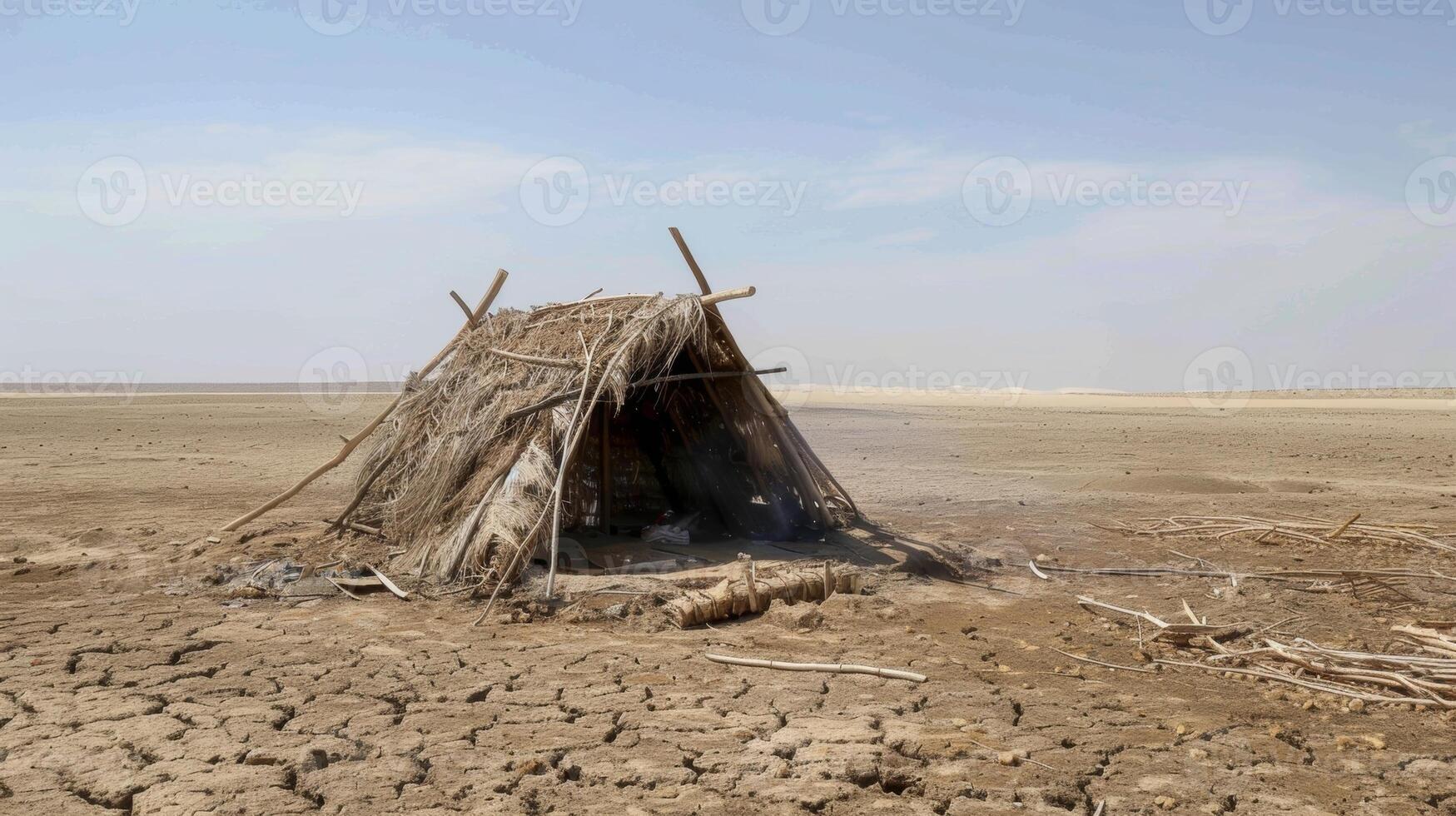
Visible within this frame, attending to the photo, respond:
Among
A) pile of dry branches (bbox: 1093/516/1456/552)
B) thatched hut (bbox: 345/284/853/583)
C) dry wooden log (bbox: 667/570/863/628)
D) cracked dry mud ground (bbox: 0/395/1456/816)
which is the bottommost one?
cracked dry mud ground (bbox: 0/395/1456/816)

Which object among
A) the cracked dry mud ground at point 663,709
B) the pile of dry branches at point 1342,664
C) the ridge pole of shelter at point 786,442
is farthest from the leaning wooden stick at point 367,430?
the pile of dry branches at point 1342,664

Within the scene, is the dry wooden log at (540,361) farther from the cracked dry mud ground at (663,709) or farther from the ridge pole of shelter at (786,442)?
the cracked dry mud ground at (663,709)

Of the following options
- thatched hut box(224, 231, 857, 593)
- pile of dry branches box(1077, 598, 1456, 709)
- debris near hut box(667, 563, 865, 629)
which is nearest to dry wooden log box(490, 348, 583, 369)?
thatched hut box(224, 231, 857, 593)

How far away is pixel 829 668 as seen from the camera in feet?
17.1

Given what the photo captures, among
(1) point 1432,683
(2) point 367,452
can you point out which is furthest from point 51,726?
(1) point 1432,683

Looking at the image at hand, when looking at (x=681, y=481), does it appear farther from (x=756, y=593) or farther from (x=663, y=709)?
(x=663, y=709)

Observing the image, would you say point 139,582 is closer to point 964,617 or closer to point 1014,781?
point 964,617

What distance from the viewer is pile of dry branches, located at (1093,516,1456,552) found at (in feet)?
28.7

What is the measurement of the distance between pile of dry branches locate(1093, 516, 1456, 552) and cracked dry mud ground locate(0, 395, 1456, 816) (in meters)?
0.29

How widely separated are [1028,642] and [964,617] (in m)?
0.67

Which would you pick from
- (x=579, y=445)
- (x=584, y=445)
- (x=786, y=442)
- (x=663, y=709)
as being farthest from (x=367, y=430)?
(x=663, y=709)

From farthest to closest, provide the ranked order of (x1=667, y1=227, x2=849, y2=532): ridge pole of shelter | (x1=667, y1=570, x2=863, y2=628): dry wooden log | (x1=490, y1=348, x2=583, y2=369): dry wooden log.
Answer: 1. (x1=667, y1=227, x2=849, y2=532): ridge pole of shelter
2. (x1=490, y1=348, x2=583, y2=369): dry wooden log
3. (x1=667, y1=570, x2=863, y2=628): dry wooden log

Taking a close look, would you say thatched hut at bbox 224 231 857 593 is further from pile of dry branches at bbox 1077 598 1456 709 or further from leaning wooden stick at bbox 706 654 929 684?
pile of dry branches at bbox 1077 598 1456 709

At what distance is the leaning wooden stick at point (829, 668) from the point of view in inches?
200
